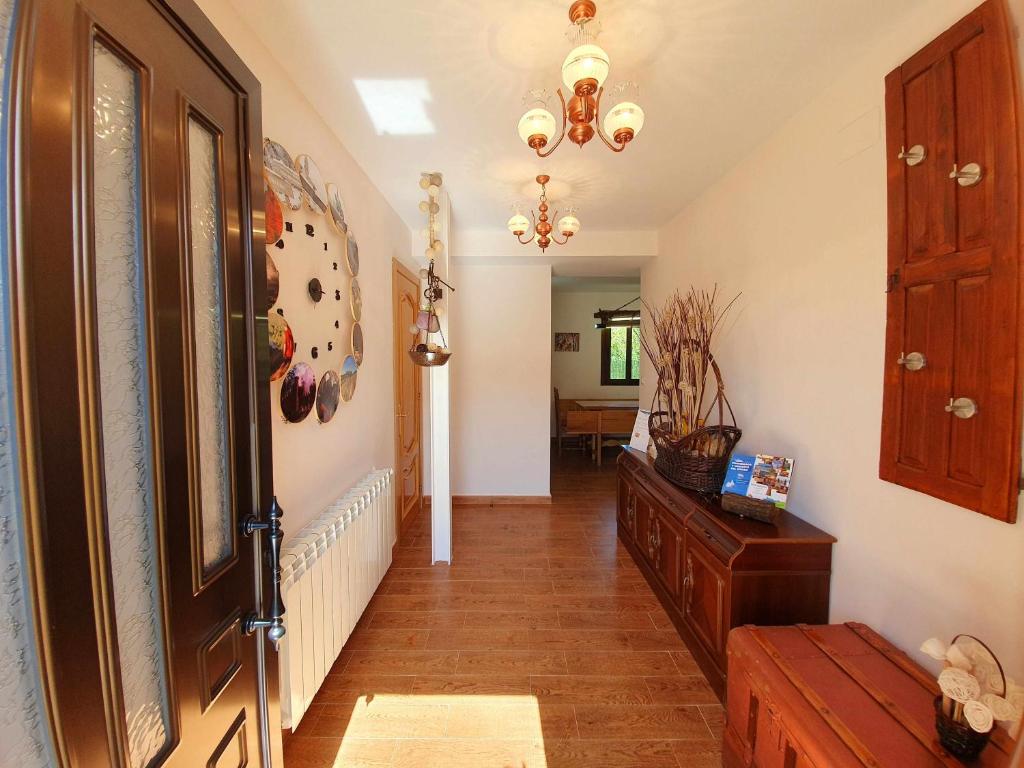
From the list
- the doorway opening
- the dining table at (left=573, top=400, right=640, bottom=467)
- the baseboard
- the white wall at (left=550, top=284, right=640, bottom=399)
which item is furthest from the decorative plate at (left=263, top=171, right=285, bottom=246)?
the white wall at (left=550, top=284, right=640, bottom=399)

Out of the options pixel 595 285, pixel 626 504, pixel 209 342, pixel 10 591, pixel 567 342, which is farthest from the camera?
pixel 567 342

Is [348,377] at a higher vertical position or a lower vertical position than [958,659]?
higher

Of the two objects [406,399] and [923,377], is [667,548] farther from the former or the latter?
[406,399]

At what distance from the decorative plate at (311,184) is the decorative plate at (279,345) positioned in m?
0.61

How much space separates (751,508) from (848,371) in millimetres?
721

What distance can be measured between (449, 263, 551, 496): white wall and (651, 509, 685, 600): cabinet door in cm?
183

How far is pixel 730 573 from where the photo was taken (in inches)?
66.1

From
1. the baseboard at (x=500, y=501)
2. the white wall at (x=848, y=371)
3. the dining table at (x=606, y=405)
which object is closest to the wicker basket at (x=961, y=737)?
the white wall at (x=848, y=371)

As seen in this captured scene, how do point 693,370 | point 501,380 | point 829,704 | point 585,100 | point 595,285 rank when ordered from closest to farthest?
point 829,704 → point 585,100 → point 693,370 → point 501,380 → point 595,285

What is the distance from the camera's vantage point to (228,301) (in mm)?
899

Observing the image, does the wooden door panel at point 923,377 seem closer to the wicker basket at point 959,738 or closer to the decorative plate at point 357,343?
the wicker basket at point 959,738

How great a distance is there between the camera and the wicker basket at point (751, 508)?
1802 millimetres

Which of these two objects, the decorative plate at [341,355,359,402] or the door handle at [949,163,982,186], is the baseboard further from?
the door handle at [949,163,982,186]

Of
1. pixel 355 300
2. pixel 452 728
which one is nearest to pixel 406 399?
pixel 355 300
